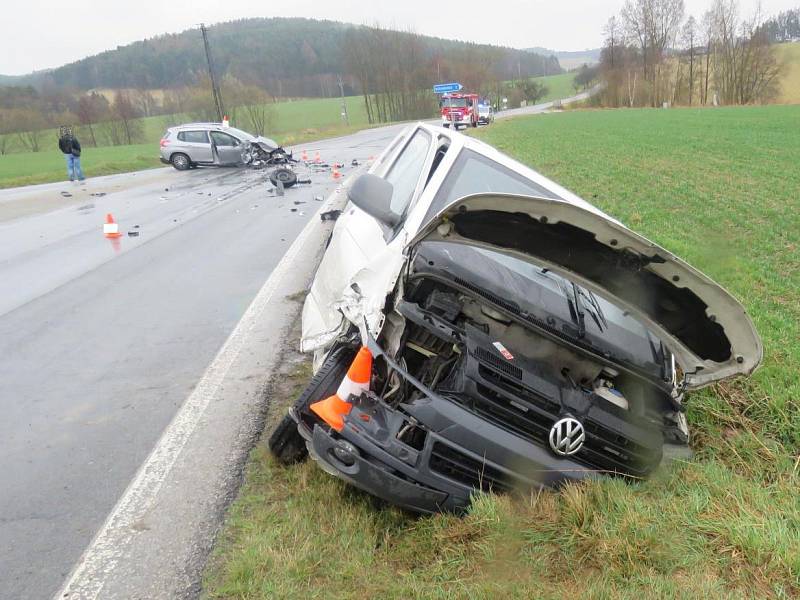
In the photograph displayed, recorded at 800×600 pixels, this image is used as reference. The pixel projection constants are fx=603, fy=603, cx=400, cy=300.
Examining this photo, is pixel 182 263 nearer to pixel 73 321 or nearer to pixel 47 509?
pixel 73 321

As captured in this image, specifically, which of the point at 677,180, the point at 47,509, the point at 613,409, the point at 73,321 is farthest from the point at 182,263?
the point at 677,180

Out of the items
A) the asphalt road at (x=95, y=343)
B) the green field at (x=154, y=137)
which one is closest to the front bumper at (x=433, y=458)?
the asphalt road at (x=95, y=343)

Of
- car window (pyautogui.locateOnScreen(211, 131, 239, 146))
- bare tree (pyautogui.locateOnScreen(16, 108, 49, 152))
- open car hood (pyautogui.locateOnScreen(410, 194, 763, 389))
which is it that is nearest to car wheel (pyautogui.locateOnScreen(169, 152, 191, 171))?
car window (pyautogui.locateOnScreen(211, 131, 239, 146))

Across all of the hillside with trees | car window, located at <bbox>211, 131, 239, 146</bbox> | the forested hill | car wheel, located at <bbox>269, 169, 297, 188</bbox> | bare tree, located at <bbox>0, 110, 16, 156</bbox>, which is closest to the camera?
car wheel, located at <bbox>269, 169, 297, 188</bbox>

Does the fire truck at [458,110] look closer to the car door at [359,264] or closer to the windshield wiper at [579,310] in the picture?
the car door at [359,264]

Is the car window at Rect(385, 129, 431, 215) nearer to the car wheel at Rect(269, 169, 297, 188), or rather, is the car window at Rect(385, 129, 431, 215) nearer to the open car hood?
the open car hood

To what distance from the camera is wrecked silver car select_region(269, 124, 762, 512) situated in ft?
8.26

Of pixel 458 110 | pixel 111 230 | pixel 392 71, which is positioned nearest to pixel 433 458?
pixel 111 230

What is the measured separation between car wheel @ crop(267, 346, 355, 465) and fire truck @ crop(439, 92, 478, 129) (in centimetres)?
3824

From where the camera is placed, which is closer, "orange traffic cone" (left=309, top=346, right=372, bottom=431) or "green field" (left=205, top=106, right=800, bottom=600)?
"green field" (left=205, top=106, right=800, bottom=600)

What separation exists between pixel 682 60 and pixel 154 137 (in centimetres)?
5885

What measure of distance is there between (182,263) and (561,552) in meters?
6.42

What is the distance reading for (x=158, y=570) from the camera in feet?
8.16

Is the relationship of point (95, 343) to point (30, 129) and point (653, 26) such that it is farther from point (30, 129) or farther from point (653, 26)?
point (653, 26)
